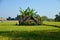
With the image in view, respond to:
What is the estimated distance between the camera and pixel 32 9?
8681cm

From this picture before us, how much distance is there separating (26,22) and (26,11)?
27.6 metres

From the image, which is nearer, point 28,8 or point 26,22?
point 26,22

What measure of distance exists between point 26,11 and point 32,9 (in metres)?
3.02

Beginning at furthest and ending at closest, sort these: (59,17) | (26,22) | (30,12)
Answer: (59,17) → (30,12) → (26,22)

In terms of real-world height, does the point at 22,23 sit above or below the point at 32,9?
below

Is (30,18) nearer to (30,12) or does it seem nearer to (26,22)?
(26,22)

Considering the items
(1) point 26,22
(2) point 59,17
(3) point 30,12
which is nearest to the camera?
(1) point 26,22

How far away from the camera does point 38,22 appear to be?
2350 inches

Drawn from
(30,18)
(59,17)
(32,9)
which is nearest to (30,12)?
(32,9)

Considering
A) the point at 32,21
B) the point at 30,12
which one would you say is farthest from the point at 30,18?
the point at 30,12

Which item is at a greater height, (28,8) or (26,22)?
(28,8)

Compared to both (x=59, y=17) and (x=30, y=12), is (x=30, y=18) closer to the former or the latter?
(x=30, y=12)

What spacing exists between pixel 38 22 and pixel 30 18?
3.68 meters

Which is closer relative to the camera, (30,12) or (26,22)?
(26,22)
